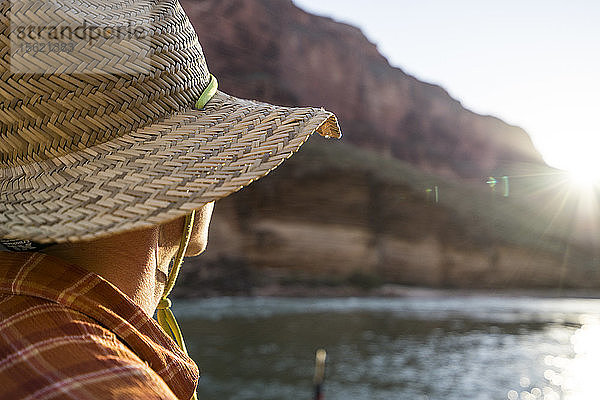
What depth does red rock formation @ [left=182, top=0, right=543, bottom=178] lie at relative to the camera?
4262cm

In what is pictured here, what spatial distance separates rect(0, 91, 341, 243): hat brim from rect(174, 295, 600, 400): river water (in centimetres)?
1289

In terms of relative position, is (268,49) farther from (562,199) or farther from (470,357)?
(470,357)

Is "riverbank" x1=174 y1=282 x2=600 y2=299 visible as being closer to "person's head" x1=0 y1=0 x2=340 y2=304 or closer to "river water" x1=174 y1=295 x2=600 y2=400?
"river water" x1=174 y1=295 x2=600 y2=400

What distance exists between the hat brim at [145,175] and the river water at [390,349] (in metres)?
12.9

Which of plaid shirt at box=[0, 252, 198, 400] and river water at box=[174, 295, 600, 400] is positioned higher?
plaid shirt at box=[0, 252, 198, 400]

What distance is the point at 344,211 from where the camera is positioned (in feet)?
116

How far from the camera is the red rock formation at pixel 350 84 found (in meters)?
42.6

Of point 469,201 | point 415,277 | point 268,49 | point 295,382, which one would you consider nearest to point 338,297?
point 415,277

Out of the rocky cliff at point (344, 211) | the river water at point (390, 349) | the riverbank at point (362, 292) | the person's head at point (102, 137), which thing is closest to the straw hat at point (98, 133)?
the person's head at point (102, 137)

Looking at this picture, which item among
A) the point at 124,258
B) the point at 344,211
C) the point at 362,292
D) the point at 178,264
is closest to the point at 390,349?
the point at 362,292

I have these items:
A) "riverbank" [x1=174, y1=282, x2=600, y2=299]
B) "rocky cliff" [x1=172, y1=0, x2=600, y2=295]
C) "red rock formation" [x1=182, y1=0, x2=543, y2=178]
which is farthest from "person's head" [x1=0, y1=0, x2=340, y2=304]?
"red rock formation" [x1=182, y1=0, x2=543, y2=178]

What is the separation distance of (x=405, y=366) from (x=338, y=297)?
1542 centimetres

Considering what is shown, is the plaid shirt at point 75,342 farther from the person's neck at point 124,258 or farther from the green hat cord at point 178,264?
the green hat cord at point 178,264

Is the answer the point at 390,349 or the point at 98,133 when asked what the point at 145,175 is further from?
the point at 390,349
